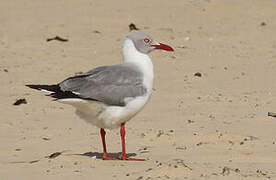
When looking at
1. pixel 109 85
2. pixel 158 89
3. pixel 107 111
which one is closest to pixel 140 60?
pixel 109 85

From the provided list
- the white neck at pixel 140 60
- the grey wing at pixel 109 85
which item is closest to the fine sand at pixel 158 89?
the grey wing at pixel 109 85

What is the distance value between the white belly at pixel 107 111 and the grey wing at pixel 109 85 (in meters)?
0.05

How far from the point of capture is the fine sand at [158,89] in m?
7.13

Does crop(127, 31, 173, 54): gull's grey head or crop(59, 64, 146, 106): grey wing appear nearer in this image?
crop(59, 64, 146, 106): grey wing

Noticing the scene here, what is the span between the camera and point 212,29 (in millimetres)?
A: 17094

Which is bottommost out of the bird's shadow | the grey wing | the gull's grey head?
the bird's shadow

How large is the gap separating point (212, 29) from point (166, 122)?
8016 millimetres

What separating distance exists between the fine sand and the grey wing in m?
0.61

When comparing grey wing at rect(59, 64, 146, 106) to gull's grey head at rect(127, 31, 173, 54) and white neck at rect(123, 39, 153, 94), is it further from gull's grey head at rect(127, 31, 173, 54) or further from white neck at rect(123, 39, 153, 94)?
gull's grey head at rect(127, 31, 173, 54)

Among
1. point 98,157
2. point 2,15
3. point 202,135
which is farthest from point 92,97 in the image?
point 2,15

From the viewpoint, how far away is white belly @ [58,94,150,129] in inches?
285

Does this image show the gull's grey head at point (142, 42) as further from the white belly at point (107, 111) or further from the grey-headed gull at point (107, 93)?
the white belly at point (107, 111)

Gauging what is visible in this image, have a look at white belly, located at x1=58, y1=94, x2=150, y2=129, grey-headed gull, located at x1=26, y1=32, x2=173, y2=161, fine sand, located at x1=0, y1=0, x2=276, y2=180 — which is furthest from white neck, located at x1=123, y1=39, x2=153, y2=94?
fine sand, located at x1=0, y1=0, x2=276, y2=180

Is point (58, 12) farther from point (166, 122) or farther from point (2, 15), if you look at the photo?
point (166, 122)
